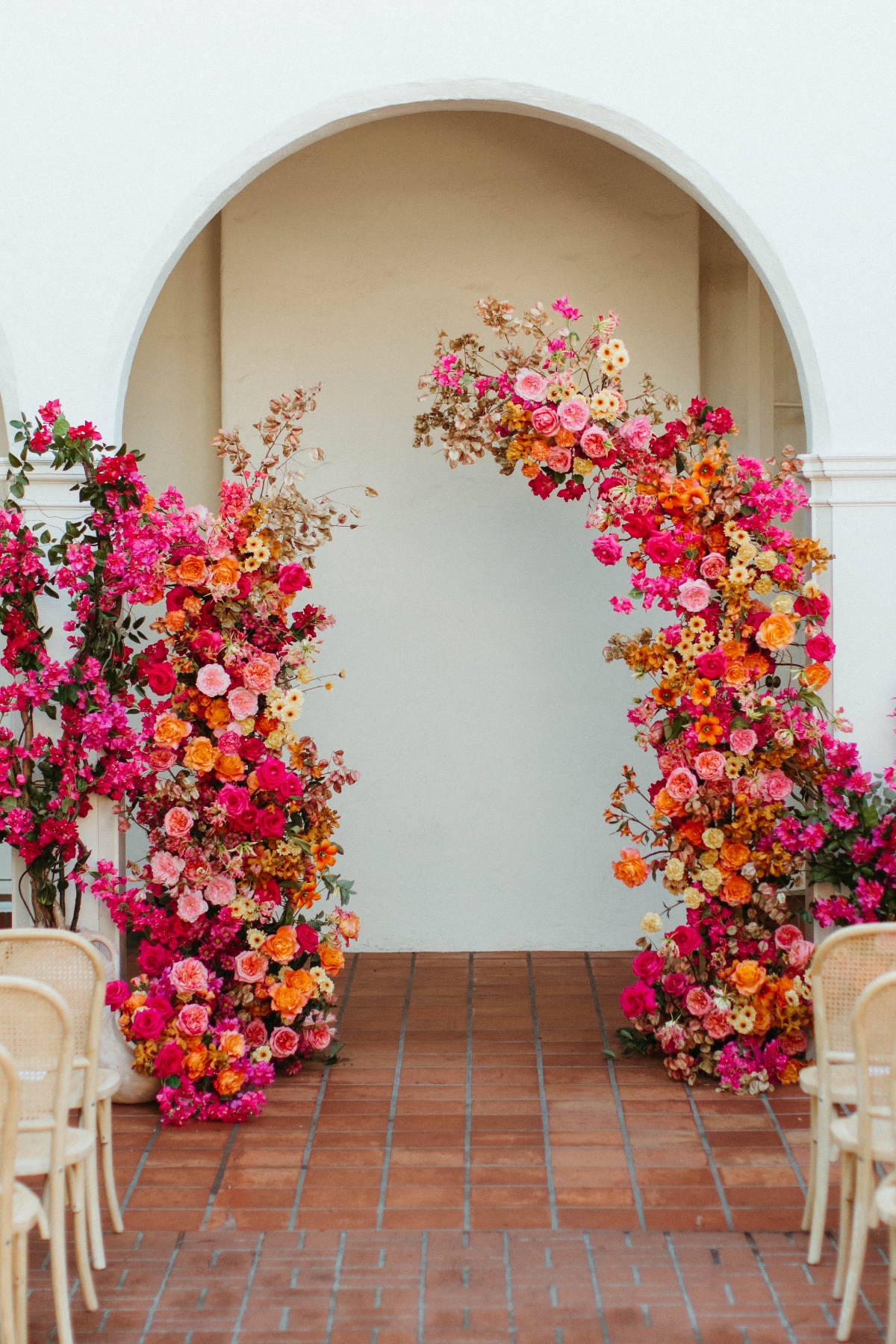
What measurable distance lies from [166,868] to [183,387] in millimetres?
2835

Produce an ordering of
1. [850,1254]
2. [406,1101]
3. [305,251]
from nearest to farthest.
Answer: [850,1254] → [406,1101] → [305,251]

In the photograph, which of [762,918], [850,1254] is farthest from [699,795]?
[850,1254]

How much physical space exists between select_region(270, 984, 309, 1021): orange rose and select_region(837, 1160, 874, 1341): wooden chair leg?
205cm

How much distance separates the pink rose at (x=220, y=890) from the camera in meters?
4.59

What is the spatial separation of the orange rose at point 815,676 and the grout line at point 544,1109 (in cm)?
165

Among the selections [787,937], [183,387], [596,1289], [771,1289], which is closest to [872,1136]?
[771,1289]

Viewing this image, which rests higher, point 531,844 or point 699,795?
point 699,795

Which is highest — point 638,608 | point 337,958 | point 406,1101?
point 638,608

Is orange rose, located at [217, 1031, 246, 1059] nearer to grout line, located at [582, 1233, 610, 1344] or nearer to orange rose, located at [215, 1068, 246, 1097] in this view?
orange rose, located at [215, 1068, 246, 1097]

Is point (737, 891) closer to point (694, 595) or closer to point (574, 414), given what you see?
point (694, 595)

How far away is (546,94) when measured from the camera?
15.7 ft

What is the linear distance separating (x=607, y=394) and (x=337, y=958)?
7.13 feet

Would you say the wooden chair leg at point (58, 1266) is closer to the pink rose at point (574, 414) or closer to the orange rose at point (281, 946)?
the orange rose at point (281, 946)

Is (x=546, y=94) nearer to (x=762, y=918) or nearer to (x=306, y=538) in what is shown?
(x=306, y=538)
